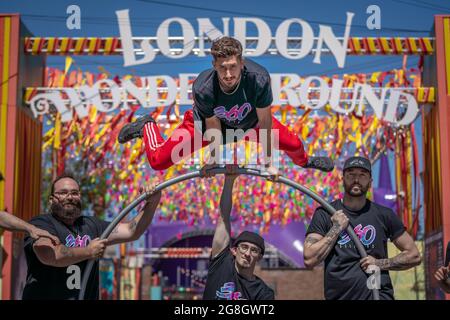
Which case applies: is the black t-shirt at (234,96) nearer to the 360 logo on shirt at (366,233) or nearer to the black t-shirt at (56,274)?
the 360 logo on shirt at (366,233)

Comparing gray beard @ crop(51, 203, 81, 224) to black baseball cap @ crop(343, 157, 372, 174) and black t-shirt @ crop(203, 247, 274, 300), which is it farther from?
black baseball cap @ crop(343, 157, 372, 174)

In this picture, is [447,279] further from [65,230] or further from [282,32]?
[282,32]

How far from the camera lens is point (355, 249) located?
4527 millimetres

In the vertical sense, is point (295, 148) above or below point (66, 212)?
above

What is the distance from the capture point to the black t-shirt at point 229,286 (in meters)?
4.43

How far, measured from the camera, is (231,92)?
4426 millimetres

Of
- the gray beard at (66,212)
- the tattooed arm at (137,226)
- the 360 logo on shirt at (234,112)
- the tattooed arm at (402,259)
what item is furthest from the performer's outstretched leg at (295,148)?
the gray beard at (66,212)

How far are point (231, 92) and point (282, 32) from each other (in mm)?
6283

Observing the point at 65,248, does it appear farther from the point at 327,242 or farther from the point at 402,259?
the point at 402,259

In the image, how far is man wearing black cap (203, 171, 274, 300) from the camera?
4.44 meters

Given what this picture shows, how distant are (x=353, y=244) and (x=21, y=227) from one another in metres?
1.93

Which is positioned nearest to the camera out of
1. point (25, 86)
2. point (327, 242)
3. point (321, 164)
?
point (327, 242)

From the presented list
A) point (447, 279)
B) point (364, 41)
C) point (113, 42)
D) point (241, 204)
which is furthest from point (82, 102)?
point (447, 279)

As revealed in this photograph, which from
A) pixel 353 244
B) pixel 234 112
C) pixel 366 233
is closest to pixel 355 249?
pixel 353 244
